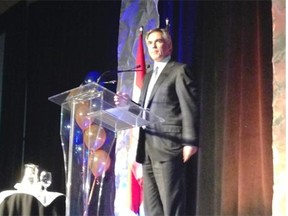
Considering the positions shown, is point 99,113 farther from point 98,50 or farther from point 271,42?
point 98,50

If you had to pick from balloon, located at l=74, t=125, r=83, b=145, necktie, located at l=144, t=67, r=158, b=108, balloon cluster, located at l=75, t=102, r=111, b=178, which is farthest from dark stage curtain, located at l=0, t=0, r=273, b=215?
balloon, located at l=74, t=125, r=83, b=145

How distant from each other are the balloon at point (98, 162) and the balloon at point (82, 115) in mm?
149

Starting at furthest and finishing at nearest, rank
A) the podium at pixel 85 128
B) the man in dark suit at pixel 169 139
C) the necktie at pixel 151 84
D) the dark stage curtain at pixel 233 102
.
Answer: the necktie at pixel 151 84, the man in dark suit at pixel 169 139, the dark stage curtain at pixel 233 102, the podium at pixel 85 128

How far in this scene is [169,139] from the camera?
3.26 metres

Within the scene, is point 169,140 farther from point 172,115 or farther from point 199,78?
point 199,78

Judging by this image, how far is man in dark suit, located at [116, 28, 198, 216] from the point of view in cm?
321

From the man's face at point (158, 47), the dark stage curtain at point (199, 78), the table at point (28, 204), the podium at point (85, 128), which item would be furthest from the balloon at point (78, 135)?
the man's face at point (158, 47)

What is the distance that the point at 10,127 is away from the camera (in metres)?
4.47

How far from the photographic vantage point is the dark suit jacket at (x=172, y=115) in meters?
3.26

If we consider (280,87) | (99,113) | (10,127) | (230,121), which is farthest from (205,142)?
(10,127)

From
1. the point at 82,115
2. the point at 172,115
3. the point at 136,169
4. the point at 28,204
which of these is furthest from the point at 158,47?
the point at 28,204

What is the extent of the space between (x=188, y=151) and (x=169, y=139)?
123 mm

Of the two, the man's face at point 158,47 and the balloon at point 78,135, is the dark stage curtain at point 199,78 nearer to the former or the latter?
the man's face at point 158,47

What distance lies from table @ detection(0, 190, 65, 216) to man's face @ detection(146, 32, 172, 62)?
39.5 inches
